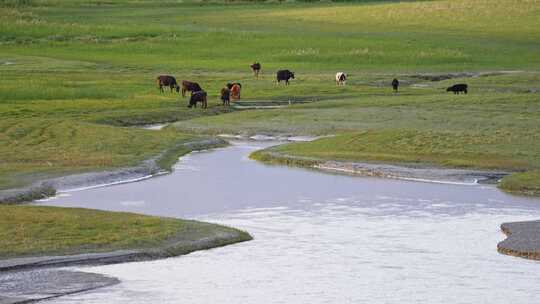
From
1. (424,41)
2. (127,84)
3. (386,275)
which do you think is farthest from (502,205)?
(424,41)

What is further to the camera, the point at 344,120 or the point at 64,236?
the point at 344,120

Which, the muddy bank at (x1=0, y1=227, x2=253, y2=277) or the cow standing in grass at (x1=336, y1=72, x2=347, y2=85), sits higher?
the cow standing in grass at (x1=336, y1=72, x2=347, y2=85)

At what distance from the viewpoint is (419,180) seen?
29.3 metres

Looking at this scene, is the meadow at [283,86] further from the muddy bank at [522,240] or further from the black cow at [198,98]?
the muddy bank at [522,240]

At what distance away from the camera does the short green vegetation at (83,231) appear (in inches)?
776

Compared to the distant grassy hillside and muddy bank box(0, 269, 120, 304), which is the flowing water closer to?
muddy bank box(0, 269, 120, 304)

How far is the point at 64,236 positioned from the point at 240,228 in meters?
3.64

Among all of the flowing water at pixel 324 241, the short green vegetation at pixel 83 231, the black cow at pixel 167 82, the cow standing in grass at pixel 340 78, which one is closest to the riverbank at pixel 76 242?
the short green vegetation at pixel 83 231

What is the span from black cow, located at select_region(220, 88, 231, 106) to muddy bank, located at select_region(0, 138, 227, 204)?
11142mm

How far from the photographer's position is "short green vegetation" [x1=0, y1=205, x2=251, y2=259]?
1970cm

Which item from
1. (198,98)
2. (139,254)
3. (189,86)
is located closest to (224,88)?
(189,86)

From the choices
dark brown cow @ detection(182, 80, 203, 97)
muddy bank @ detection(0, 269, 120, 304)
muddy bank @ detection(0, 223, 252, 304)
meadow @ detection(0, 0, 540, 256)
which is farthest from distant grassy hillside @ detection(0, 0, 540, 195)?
muddy bank @ detection(0, 269, 120, 304)

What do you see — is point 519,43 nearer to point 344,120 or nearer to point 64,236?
point 344,120

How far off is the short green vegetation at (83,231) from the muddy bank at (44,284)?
100 centimetres
